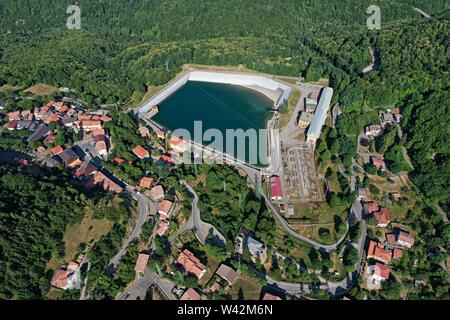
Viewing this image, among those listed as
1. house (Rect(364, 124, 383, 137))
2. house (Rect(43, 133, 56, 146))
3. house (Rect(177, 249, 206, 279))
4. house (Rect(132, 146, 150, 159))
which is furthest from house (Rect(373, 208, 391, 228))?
house (Rect(43, 133, 56, 146))

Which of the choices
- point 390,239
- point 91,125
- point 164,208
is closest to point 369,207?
point 390,239

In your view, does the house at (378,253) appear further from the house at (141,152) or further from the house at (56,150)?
the house at (56,150)

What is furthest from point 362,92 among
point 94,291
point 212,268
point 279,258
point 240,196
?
point 94,291

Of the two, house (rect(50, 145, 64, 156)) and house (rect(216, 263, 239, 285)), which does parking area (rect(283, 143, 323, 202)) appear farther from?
house (rect(50, 145, 64, 156))

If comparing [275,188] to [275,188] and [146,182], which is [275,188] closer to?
[275,188]

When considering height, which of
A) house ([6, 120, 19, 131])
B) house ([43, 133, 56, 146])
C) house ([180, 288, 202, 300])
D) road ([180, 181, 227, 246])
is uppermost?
house ([6, 120, 19, 131])

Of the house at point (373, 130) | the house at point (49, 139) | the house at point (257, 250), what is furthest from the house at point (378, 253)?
the house at point (49, 139)
